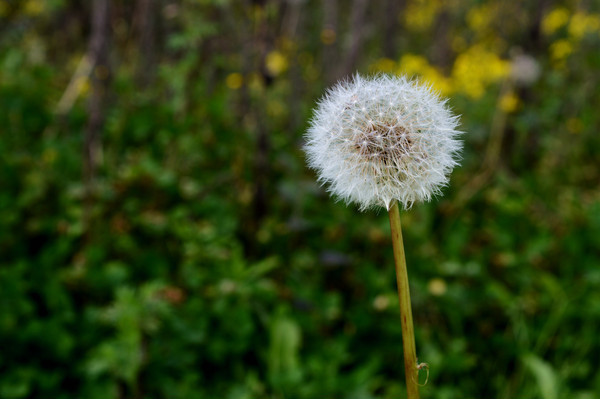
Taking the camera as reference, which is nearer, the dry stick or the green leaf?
the dry stick

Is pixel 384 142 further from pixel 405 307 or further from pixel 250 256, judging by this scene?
pixel 250 256

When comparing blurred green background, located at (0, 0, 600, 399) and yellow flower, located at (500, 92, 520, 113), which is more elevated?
yellow flower, located at (500, 92, 520, 113)

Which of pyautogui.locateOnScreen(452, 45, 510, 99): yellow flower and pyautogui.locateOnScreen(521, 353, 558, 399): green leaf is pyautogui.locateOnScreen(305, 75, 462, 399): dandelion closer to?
pyautogui.locateOnScreen(521, 353, 558, 399): green leaf

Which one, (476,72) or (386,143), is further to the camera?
(476,72)

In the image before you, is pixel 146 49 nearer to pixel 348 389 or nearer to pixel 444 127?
pixel 348 389

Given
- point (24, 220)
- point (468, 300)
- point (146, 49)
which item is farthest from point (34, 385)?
point (146, 49)

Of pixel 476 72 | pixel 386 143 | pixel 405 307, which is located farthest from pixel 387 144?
pixel 476 72

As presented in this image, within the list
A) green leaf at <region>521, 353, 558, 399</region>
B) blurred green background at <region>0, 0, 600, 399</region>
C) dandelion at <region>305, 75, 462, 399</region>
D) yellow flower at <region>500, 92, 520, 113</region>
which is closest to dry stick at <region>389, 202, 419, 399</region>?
dandelion at <region>305, 75, 462, 399</region>
